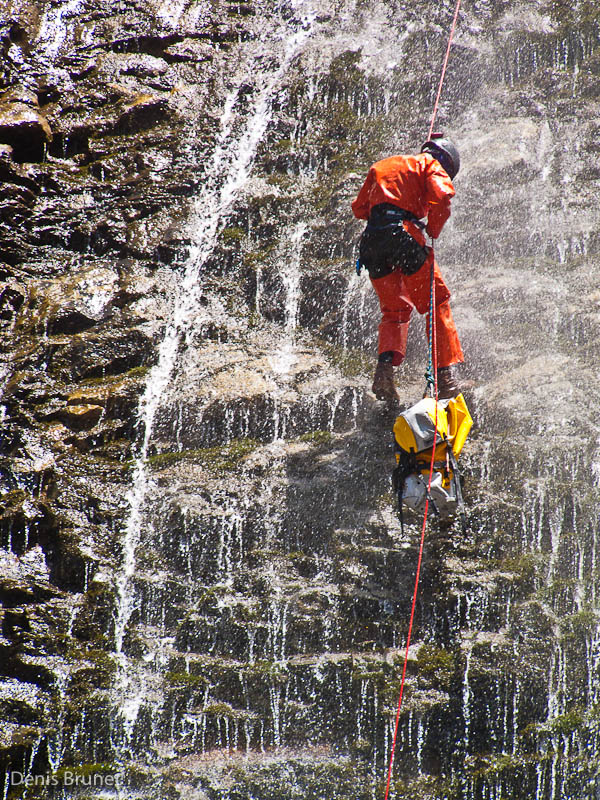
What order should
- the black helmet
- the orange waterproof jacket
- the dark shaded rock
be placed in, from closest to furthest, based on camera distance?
the orange waterproof jacket < the black helmet < the dark shaded rock

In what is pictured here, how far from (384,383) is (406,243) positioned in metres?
1.15

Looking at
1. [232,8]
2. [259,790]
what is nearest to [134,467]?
[259,790]

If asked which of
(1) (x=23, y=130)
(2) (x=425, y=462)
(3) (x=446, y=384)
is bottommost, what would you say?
(2) (x=425, y=462)

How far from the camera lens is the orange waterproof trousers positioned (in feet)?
18.1

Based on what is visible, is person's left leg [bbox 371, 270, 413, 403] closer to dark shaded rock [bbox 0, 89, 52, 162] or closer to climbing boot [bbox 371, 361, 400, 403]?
climbing boot [bbox 371, 361, 400, 403]

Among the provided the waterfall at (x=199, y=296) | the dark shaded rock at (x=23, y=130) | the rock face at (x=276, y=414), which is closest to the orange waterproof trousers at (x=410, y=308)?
the rock face at (x=276, y=414)

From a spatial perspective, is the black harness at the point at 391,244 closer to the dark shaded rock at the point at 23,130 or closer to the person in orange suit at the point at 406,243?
the person in orange suit at the point at 406,243

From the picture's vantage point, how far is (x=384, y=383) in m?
5.69

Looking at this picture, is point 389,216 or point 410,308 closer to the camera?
point 389,216

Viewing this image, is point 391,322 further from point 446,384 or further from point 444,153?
point 444,153

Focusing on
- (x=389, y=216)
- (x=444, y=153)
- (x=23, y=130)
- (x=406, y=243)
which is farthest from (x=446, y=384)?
(x=23, y=130)

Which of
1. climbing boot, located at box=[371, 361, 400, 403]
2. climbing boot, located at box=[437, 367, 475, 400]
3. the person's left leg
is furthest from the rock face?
the person's left leg

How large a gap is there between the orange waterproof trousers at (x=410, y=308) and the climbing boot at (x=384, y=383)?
3.4 inches

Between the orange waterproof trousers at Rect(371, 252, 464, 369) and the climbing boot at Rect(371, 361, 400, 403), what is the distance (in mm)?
88
